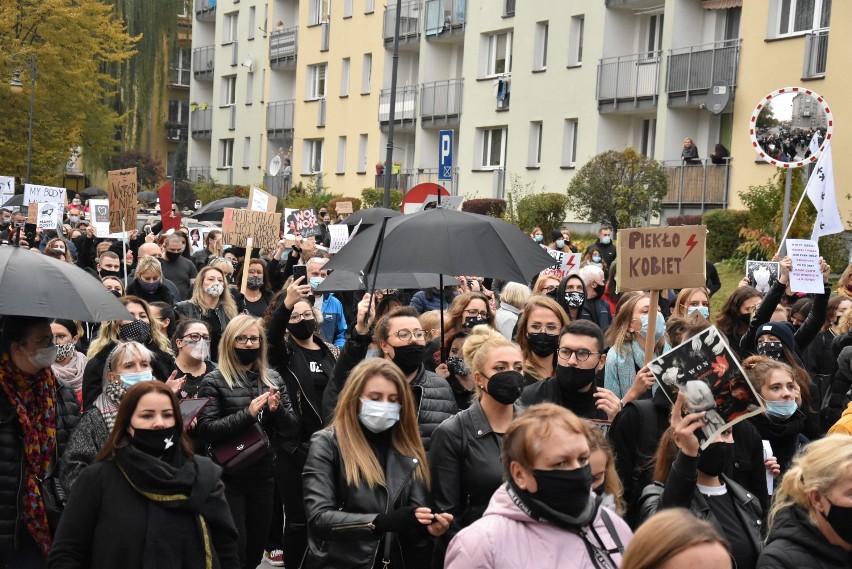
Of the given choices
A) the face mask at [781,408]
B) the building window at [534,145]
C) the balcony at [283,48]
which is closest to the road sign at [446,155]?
the face mask at [781,408]

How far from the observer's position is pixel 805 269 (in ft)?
33.7

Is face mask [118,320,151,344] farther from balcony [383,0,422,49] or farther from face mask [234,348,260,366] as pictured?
balcony [383,0,422,49]

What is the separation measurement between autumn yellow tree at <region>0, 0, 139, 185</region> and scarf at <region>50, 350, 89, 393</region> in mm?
35922

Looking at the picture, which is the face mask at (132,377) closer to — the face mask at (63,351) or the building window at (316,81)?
the face mask at (63,351)

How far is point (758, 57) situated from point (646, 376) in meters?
23.5

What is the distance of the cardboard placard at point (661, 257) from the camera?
7.62 metres

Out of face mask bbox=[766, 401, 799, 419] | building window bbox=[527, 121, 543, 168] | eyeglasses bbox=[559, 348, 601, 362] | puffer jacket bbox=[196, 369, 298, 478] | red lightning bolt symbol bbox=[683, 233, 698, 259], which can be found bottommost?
puffer jacket bbox=[196, 369, 298, 478]

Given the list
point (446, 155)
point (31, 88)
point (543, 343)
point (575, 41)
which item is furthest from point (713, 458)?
point (31, 88)

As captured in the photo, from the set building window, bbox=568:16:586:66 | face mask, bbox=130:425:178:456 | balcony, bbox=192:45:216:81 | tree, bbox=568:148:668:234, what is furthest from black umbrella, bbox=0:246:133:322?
balcony, bbox=192:45:216:81

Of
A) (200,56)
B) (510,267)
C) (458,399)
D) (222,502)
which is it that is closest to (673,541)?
(222,502)

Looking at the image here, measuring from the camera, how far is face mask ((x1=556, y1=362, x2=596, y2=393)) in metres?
6.66

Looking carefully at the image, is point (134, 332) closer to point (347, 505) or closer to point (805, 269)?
point (347, 505)

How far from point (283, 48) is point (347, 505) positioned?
1906 inches

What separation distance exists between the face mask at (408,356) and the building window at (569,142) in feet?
92.0
